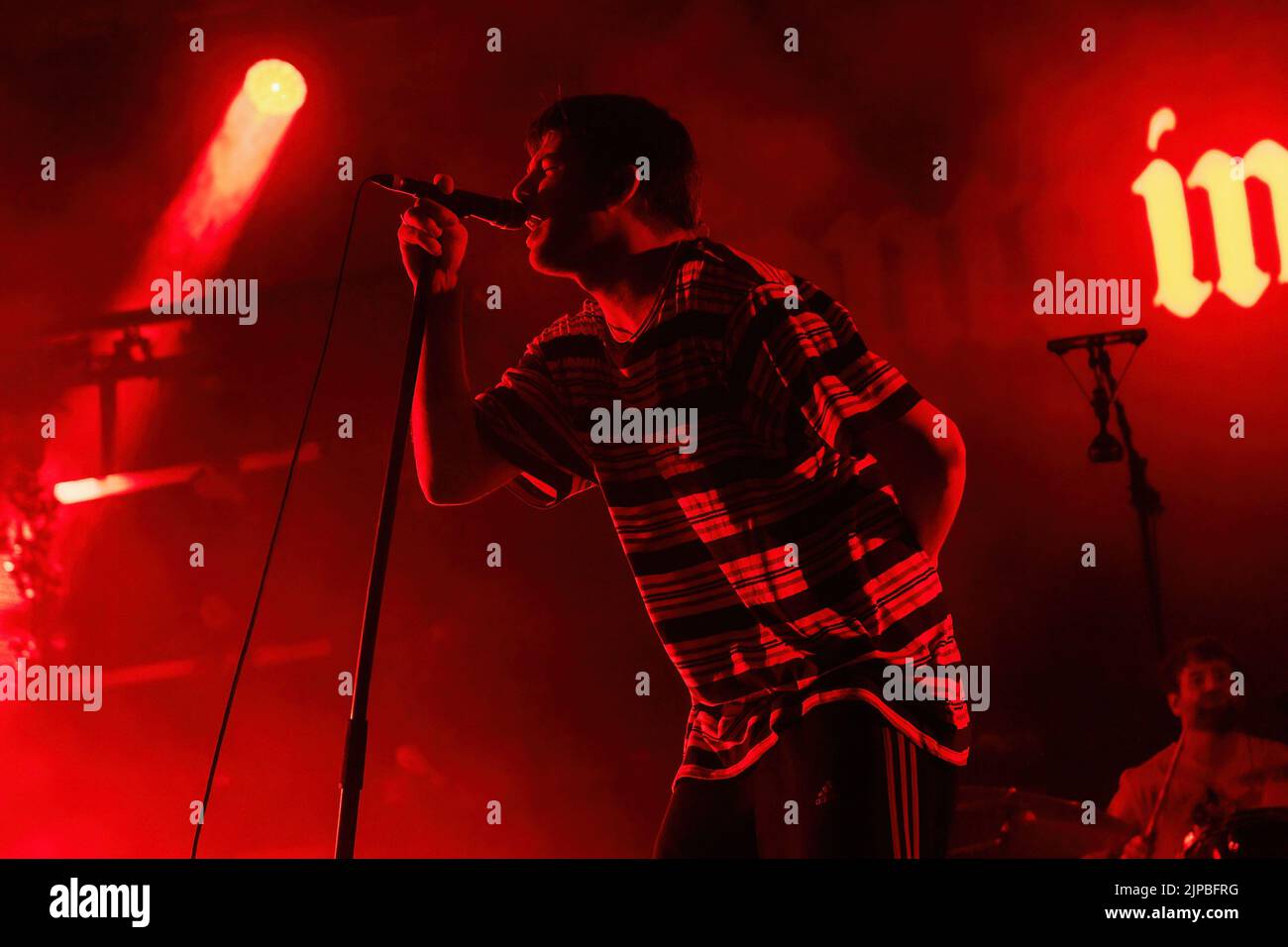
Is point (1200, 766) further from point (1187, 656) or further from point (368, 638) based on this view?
point (368, 638)

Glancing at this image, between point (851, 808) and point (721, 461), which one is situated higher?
point (721, 461)

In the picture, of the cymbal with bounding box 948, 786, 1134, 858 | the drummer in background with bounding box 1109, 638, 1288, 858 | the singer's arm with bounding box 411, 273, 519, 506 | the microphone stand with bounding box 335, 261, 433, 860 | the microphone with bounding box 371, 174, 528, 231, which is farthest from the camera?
the drummer in background with bounding box 1109, 638, 1288, 858

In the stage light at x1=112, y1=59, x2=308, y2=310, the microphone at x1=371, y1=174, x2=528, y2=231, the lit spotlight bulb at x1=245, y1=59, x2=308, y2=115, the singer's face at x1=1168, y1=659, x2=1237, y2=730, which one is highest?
the lit spotlight bulb at x1=245, y1=59, x2=308, y2=115

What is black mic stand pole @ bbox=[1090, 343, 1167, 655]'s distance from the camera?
2625 millimetres

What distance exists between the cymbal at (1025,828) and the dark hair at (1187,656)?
390 mm

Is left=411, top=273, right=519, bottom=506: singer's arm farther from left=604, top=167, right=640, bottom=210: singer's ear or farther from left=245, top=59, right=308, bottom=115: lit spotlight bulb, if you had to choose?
left=245, top=59, right=308, bottom=115: lit spotlight bulb

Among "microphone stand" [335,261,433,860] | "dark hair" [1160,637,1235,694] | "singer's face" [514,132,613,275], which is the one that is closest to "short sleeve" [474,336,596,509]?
"singer's face" [514,132,613,275]

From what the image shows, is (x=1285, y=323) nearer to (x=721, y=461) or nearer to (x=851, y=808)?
(x=721, y=461)

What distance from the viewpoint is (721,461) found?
1.46 meters

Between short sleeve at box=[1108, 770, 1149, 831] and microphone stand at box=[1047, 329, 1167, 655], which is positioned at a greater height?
microphone stand at box=[1047, 329, 1167, 655]

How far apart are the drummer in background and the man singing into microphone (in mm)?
1442

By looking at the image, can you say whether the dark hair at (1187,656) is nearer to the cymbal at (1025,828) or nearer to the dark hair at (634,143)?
the cymbal at (1025,828)

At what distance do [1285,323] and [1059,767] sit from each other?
1176mm
